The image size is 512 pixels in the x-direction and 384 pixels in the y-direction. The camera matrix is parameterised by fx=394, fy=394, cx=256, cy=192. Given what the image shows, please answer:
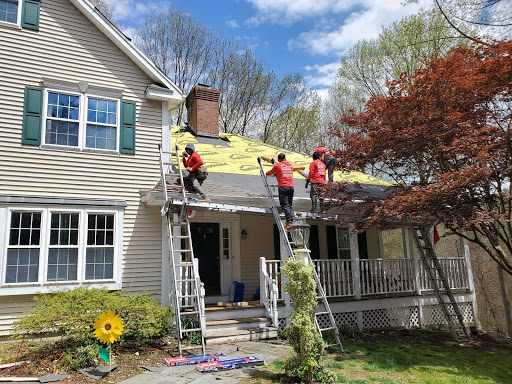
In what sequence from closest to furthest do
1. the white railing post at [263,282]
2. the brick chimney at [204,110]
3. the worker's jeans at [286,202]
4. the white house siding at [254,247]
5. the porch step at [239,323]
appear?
the porch step at [239,323]
the worker's jeans at [286,202]
the white railing post at [263,282]
the white house siding at [254,247]
the brick chimney at [204,110]

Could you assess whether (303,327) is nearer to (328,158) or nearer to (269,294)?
(269,294)

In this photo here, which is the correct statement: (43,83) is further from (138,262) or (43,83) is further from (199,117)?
(199,117)

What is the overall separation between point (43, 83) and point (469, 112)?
398 inches

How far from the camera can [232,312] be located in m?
9.03

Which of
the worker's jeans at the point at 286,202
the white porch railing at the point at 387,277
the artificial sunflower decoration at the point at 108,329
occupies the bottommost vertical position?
the artificial sunflower decoration at the point at 108,329

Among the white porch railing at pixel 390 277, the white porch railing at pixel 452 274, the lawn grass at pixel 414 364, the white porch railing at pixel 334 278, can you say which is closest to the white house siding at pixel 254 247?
the white porch railing at pixel 334 278

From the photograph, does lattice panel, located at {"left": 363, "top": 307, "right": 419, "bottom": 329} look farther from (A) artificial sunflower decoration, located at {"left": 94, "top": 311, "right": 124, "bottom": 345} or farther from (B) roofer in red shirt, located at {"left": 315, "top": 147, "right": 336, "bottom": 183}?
(A) artificial sunflower decoration, located at {"left": 94, "top": 311, "right": 124, "bottom": 345}

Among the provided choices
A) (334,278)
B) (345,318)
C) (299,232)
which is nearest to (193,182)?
(299,232)

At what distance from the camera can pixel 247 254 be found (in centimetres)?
1225

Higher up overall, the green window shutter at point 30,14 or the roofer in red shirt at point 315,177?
the green window shutter at point 30,14

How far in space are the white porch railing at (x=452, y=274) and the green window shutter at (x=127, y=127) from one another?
9.37 m

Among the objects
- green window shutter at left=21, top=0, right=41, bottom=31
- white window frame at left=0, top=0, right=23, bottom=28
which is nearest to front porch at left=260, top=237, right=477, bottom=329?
green window shutter at left=21, top=0, right=41, bottom=31

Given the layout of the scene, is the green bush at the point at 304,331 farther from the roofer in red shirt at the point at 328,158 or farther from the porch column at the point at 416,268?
the porch column at the point at 416,268

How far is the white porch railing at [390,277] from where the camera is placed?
37.0 feet
